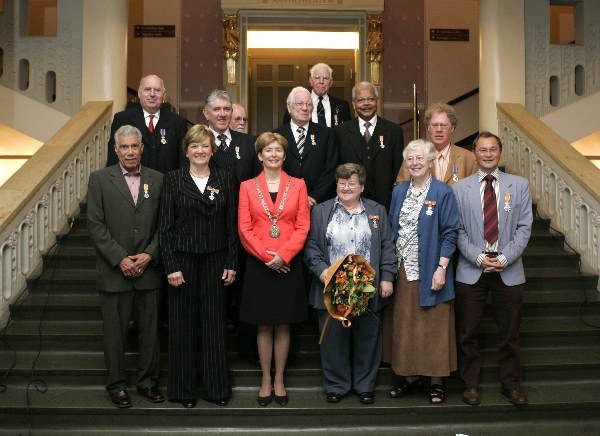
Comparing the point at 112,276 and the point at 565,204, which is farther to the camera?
the point at 565,204

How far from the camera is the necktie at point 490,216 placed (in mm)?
3791

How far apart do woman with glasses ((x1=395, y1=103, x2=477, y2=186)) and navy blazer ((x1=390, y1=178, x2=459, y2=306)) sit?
0.36m

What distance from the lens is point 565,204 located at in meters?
5.48

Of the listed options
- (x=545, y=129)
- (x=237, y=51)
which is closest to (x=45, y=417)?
(x=545, y=129)

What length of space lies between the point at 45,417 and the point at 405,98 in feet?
26.2

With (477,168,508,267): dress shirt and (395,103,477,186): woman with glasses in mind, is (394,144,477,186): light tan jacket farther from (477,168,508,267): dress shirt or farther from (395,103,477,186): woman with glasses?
(477,168,508,267): dress shirt

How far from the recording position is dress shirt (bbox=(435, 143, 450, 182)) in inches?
164

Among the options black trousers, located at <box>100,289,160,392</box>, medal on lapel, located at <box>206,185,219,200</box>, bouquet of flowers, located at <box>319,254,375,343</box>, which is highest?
medal on lapel, located at <box>206,185,219,200</box>

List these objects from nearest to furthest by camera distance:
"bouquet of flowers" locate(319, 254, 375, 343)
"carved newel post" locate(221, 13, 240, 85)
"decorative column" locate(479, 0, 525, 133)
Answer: "bouquet of flowers" locate(319, 254, 375, 343) < "decorative column" locate(479, 0, 525, 133) < "carved newel post" locate(221, 13, 240, 85)

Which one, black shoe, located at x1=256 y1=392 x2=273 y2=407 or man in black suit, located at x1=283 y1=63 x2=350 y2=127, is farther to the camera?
man in black suit, located at x1=283 y1=63 x2=350 y2=127

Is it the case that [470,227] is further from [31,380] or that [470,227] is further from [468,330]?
[31,380]

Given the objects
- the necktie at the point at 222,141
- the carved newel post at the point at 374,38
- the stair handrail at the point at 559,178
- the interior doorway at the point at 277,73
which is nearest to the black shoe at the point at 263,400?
the necktie at the point at 222,141

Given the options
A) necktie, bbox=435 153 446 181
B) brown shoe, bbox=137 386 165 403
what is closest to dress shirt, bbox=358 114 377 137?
necktie, bbox=435 153 446 181

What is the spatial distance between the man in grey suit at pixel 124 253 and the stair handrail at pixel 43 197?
121cm
